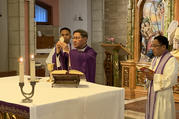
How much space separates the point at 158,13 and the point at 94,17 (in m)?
3.54

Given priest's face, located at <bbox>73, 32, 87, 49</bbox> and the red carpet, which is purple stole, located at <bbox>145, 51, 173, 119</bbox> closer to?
priest's face, located at <bbox>73, 32, 87, 49</bbox>

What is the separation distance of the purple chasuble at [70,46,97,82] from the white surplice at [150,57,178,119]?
87cm

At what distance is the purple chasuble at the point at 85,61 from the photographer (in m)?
4.66

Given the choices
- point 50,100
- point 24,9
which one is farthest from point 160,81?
point 24,9

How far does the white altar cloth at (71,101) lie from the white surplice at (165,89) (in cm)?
82

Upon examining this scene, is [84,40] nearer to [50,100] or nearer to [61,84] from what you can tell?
[61,84]

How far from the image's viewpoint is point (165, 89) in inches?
177

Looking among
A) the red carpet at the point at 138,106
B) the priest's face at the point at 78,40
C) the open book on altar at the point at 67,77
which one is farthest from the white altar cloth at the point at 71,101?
the red carpet at the point at 138,106

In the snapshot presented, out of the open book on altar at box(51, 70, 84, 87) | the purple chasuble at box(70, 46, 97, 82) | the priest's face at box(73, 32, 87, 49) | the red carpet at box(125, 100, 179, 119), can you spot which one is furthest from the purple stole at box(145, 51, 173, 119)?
the red carpet at box(125, 100, 179, 119)

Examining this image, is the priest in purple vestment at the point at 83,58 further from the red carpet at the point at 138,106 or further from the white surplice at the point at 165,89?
the red carpet at the point at 138,106

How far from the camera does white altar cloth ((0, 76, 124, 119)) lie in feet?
9.91

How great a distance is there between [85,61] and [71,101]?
1.50 metres

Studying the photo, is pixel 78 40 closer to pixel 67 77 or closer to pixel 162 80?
pixel 67 77

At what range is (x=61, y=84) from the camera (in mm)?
3797
